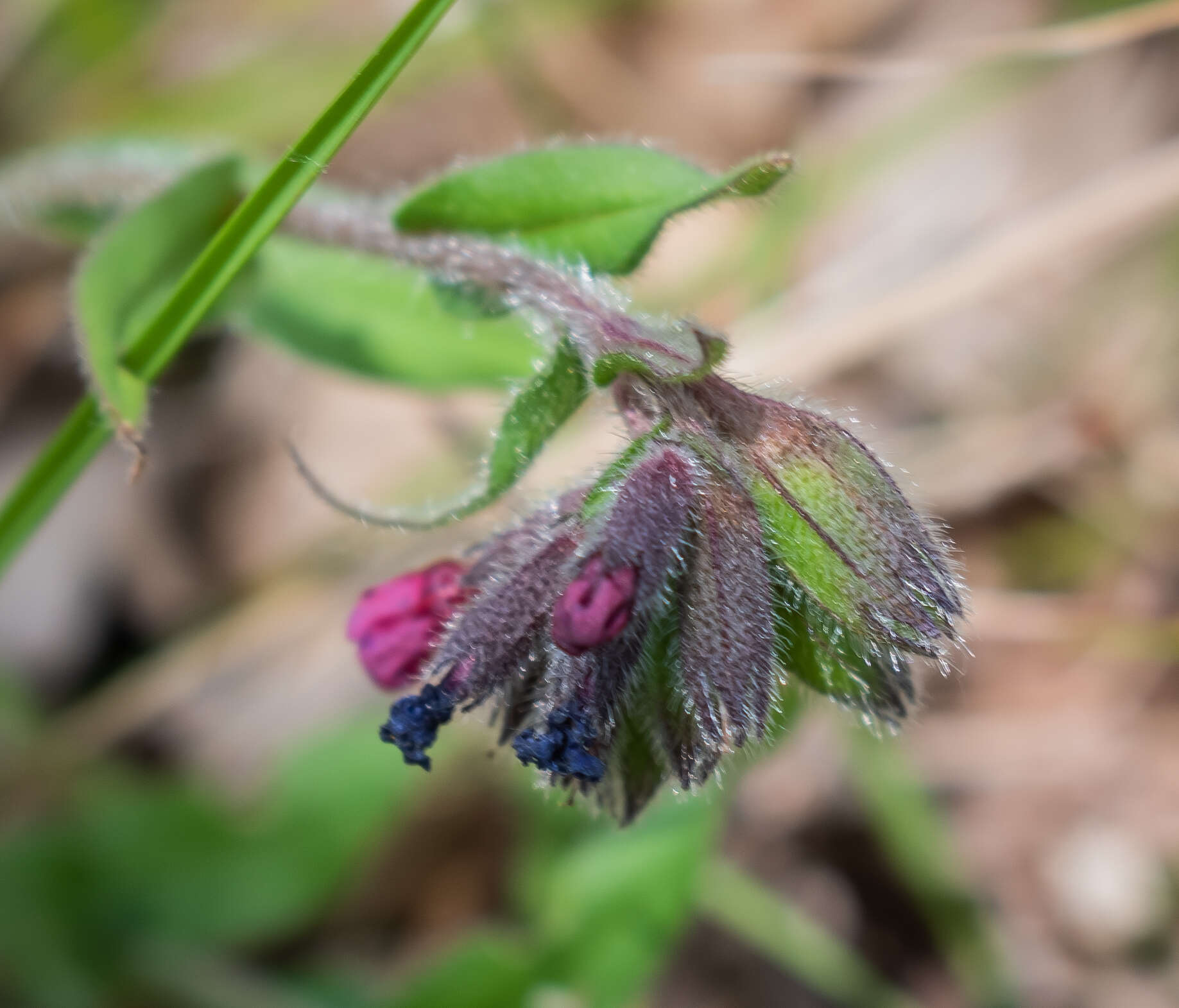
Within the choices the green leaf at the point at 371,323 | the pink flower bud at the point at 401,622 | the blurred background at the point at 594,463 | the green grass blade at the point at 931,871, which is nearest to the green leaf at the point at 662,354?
the pink flower bud at the point at 401,622

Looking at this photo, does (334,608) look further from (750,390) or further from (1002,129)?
(1002,129)

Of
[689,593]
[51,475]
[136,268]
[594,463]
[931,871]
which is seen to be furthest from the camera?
[931,871]

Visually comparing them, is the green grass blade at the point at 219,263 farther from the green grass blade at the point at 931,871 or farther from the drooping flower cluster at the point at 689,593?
the green grass blade at the point at 931,871

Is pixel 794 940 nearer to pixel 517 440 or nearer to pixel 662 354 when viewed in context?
pixel 517 440

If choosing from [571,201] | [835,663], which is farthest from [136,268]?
[835,663]

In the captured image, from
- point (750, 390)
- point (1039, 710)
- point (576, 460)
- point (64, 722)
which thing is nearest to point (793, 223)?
point (576, 460)

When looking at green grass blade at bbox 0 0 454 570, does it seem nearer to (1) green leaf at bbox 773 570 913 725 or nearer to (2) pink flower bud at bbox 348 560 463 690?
(2) pink flower bud at bbox 348 560 463 690

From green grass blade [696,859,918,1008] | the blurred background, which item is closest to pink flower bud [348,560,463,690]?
the blurred background
